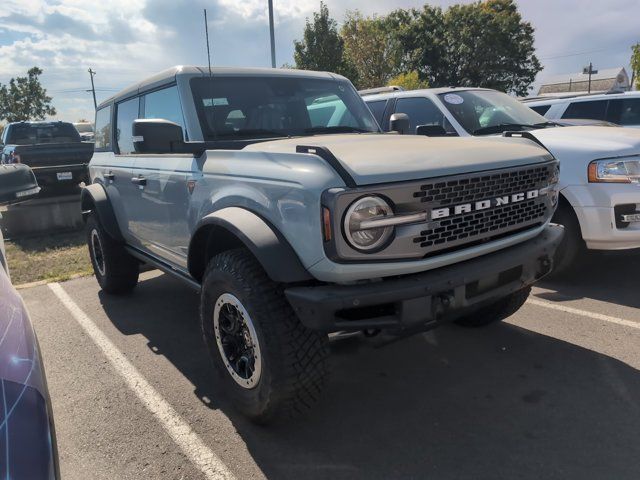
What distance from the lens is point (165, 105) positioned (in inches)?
152

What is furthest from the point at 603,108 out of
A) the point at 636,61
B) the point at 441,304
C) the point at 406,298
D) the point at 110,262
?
the point at 636,61

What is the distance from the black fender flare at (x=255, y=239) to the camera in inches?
93.4

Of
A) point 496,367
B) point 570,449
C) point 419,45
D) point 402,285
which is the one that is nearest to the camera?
point 402,285

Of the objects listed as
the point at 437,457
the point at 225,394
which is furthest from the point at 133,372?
the point at 437,457

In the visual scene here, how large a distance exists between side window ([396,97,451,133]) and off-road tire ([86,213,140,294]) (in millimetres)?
3551

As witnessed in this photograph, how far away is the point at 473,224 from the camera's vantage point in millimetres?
2592

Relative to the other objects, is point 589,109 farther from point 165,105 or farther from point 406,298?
point 406,298

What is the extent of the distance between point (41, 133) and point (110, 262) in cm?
943

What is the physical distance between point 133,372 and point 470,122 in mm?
4414

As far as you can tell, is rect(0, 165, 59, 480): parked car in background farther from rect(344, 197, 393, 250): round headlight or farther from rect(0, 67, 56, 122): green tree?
rect(0, 67, 56, 122): green tree

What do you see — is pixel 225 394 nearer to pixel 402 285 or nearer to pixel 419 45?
pixel 402 285

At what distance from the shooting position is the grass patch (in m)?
6.43

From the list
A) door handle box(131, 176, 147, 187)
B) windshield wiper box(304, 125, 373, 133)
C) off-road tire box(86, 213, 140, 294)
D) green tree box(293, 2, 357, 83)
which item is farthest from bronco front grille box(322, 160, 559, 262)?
green tree box(293, 2, 357, 83)

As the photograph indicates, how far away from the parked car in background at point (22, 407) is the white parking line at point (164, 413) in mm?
1221
